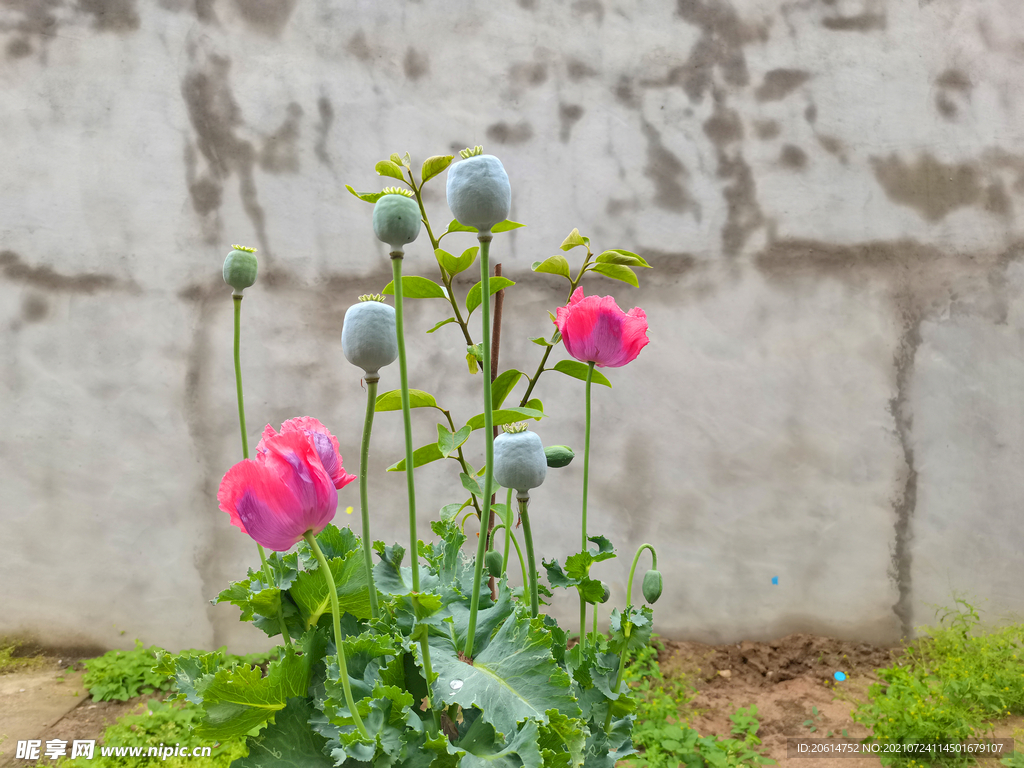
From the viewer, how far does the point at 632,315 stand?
Result: 2.45ft

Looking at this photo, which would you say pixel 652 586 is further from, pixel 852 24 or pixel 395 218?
pixel 852 24

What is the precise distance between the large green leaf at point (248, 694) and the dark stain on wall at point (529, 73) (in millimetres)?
2130

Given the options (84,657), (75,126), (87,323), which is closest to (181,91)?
(75,126)

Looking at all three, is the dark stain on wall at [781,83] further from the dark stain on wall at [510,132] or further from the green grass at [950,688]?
the green grass at [950,688]

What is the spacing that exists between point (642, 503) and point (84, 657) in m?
2.08

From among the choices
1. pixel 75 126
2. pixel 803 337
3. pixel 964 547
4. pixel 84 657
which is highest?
pixel 75 126

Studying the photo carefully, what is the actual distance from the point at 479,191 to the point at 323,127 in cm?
202

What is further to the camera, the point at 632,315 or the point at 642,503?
the point at 642,503

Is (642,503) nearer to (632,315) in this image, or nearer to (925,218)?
(925,218)

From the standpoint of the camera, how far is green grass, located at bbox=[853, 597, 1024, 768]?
1.67 meters

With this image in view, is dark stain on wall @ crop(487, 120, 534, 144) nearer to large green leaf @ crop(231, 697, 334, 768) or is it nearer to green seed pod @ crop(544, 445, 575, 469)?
green seed pod @ crop(544, 445, 575, 469)

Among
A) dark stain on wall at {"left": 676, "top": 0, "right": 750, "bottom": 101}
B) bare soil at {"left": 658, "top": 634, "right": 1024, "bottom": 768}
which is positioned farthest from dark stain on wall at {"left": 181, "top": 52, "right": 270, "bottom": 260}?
bare soil at {"left": 658, "top": 634, "right": 1024, "bottom": 768}

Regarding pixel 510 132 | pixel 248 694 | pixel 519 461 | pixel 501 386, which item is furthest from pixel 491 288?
pixel 510 132

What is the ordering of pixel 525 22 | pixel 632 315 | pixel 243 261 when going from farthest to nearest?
pixel 525 22 < pixel 632 315 < pixel 243 261
